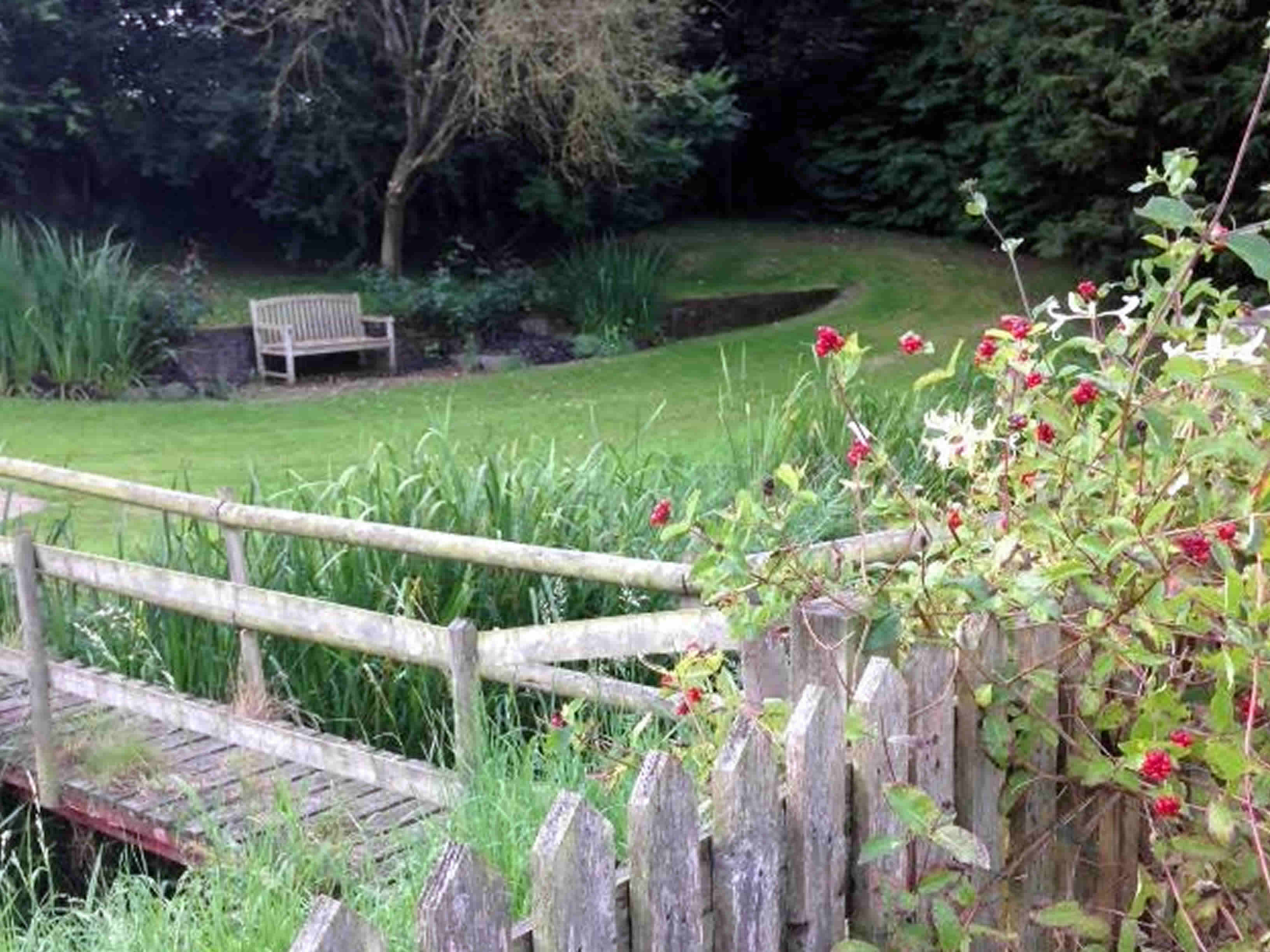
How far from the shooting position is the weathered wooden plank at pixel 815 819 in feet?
5.55

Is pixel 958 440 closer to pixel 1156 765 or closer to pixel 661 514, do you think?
pixel 661 514

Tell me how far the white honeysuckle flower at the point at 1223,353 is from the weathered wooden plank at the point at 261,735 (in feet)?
5.52

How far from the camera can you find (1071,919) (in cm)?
188

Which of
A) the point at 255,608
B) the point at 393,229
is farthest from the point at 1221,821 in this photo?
the point at 393,229

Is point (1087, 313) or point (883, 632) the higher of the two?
point (1087, 313)

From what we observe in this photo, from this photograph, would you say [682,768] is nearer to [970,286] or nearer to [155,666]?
[155,666]

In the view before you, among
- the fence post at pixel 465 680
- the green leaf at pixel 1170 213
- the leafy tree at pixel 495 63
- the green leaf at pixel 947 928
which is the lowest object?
the fence post at pixel 465 680

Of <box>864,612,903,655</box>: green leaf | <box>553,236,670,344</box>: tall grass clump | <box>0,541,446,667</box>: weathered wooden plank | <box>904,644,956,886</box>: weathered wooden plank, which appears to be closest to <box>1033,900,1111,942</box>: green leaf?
<box>904,644,956,886</box>: weathered wooden plank

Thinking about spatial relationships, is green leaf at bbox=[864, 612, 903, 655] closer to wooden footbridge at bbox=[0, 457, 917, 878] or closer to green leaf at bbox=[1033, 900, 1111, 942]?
green leaf at bbox=[1033, 900, 1111, 942]

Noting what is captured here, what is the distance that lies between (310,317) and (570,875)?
13545mm

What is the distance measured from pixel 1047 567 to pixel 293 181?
→ 1557cm

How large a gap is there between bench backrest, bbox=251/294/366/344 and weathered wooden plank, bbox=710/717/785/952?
42.5 feet

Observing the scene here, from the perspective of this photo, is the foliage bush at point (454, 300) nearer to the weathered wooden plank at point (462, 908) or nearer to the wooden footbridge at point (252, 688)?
the wooden footbridge at point (252, 688)

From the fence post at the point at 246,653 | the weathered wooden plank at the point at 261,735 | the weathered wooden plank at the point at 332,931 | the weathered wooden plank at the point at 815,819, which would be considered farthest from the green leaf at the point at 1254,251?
the fence post at the point at 246,653
